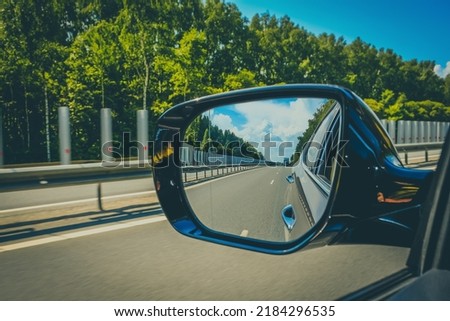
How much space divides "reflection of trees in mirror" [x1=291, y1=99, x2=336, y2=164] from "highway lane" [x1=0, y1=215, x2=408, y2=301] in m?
1.14

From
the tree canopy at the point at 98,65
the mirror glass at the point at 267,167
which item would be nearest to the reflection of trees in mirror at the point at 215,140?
the mirror glass at the point at 267,167

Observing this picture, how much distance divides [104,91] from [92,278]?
32270 millimetres

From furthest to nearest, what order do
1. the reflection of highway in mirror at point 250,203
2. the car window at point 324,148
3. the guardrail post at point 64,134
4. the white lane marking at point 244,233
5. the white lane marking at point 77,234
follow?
the guardrail post at point 64,134 → the white lane marking at point 77,234 → the white lane marking at point 244,233 → the reflection of highway in mirror at point 250,203 → the car window at point 324,148

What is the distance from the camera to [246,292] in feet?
10.6

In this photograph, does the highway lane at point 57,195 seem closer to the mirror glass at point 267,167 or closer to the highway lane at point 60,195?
the highway lane at point 60,195

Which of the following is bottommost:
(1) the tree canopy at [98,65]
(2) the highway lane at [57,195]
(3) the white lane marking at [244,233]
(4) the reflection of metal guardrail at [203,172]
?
(2) the highway lane at [57,195]

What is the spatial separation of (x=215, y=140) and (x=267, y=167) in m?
0.44

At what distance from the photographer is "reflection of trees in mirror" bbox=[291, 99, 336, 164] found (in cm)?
156

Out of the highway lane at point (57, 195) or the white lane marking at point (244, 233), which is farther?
the highway lane at point (57, 195)

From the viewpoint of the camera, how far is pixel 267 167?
1627 mm

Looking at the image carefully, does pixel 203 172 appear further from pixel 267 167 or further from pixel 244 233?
pixel 267 167

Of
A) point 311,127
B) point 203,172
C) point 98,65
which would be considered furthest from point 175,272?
point 98,65

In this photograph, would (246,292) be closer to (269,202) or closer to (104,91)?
(269,202)

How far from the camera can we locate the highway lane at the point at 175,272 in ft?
10.5
